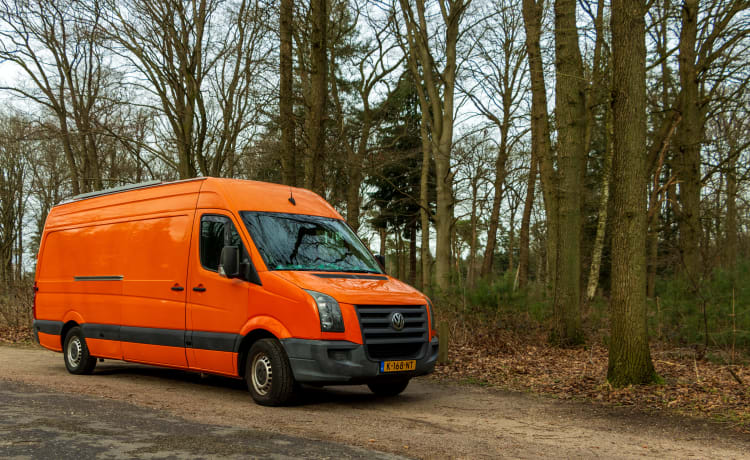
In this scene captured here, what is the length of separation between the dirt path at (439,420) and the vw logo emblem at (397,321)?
0.96m

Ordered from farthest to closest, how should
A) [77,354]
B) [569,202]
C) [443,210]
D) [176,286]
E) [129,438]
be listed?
[443,210] → [569,202] → [77,354] → [176,286] → [129,438]

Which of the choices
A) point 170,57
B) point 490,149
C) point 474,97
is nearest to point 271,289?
point 170,57

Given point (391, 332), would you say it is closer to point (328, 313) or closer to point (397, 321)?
point (397, 321)

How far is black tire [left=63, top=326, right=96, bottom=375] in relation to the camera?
10.6 metres

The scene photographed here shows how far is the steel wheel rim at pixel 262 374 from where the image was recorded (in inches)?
303

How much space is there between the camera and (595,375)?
10102mm

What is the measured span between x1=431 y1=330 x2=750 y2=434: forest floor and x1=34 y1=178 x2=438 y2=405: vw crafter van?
7.48 ft

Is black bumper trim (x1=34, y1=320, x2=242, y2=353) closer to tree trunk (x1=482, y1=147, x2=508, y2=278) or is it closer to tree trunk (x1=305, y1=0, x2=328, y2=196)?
tree trunk (x1=305, y1=0, x2=328, y2=196)

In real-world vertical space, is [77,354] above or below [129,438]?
above

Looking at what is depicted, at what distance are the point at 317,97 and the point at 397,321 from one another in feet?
29.2

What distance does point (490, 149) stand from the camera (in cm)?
2867

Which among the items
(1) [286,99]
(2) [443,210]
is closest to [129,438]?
(1) [286,99]

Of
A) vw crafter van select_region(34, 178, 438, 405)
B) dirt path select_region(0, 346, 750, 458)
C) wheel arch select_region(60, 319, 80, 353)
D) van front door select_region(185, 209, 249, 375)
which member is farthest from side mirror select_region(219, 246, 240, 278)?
wheel arch select_region(60, 319, 80, 353)

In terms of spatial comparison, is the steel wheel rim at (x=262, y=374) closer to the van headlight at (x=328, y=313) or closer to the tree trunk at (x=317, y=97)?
the van headlight at (x=328, y=313)
